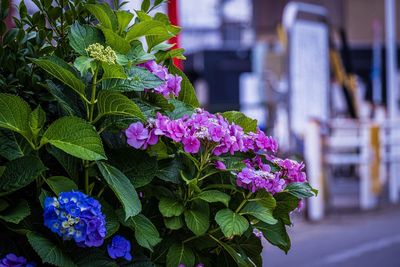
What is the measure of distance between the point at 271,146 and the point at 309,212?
9.87 meters

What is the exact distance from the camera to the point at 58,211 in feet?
5.93

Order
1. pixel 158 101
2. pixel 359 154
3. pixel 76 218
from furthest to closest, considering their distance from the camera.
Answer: pixel 359 154 < pixel 158 101 < pixel 76 218

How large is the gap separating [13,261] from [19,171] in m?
0.19

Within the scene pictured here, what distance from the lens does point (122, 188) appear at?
188cm

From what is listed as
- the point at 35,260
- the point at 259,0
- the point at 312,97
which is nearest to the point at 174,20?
the point at 35,260

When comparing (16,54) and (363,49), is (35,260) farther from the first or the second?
(363,49)

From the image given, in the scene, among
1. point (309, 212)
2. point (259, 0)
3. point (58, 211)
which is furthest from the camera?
point (259, 0)

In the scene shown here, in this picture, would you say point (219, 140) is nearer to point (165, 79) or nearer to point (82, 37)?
point (165, 79)

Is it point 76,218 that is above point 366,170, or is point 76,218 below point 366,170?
above

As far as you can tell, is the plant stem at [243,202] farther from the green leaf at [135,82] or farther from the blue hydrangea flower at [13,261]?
the blue hydrangea flower at [13,261]

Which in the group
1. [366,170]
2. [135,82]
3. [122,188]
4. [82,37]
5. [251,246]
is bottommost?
[366,170]

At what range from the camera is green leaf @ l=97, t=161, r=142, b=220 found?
1836mm

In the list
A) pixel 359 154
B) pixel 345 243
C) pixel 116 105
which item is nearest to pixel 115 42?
pixel 116 105

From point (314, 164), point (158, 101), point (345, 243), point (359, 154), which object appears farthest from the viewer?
point (359, 154)
